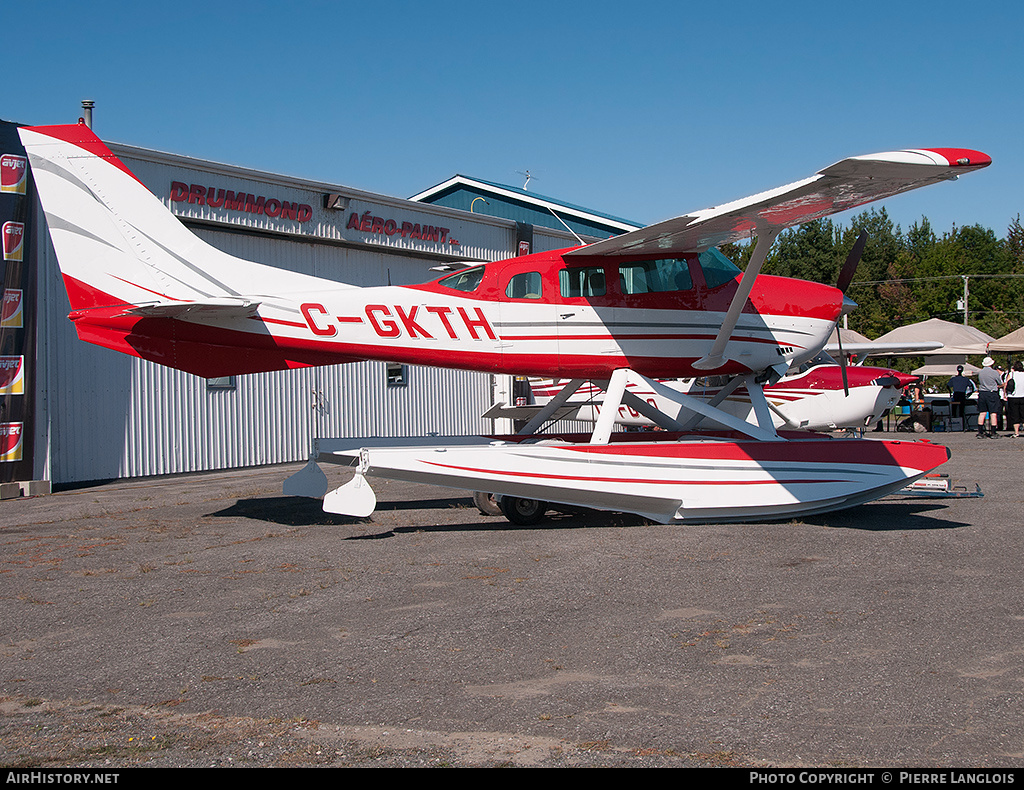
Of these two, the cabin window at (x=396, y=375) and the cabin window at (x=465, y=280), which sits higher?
the cabin window at (x=465, y=280)

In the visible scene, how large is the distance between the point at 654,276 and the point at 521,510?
3345mm

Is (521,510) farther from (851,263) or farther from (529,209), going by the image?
(529,209)

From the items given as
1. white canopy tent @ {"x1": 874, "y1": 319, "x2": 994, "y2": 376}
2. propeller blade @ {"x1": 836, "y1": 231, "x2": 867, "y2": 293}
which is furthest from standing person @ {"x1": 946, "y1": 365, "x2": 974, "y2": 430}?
propeller blade @ {"x1": 836, "y1": 231, "x2": 867, "y2": 293}

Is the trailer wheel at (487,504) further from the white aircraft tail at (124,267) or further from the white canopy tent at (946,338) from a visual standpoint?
the white canopy tent at (946,338)

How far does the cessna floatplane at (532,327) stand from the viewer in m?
8.96

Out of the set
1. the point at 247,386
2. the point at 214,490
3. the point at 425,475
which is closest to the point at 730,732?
the point at 425,475

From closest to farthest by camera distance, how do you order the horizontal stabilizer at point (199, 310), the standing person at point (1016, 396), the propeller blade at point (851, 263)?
the horizontal stabilizer at point (199, 310) → the propeller blade at point (851, 263) → the standing person at point (1016, 396)

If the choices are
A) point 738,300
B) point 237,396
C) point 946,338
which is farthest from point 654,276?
point 946,338

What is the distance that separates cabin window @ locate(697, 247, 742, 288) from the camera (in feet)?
35.1

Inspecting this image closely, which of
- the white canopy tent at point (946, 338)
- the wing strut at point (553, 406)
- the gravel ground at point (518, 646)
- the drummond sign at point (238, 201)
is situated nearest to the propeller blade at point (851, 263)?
the gravel ground at point (518, 646)

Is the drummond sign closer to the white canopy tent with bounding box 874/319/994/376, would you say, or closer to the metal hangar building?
the metal hangar building

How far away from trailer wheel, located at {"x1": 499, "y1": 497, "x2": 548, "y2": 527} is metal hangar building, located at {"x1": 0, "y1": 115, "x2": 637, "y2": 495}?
8407mm

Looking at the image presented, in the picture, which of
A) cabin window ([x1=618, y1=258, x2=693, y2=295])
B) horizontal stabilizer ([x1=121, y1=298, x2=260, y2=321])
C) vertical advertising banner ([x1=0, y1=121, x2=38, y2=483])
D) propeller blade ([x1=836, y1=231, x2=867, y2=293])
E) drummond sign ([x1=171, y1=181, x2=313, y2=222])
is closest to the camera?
horizontal stabilizer ([x1=121, y1=298, x2=260, y2=321])

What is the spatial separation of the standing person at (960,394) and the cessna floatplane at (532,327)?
18219 millimetres
